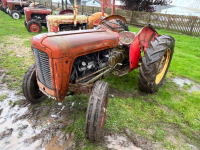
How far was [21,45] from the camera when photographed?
6.51 meters

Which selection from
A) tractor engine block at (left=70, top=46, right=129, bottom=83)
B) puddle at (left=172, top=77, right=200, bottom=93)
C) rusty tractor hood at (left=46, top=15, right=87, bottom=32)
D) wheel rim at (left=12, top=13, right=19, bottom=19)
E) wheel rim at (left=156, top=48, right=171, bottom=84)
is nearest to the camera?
tractor engine block at (left=70, top=46, right=129, bottom=83)

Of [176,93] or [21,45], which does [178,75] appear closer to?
[176,93]

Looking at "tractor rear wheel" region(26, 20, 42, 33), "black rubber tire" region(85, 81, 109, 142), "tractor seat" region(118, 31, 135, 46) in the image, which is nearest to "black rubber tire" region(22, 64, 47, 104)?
"black rubber tire" region(85, 81, 109, 142)

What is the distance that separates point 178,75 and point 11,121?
4.51 meters

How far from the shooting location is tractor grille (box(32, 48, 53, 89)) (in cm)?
214

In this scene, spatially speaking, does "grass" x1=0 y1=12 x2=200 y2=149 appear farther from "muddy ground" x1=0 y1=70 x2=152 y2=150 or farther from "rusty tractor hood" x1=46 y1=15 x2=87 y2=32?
"rusty tractor hood" x1=46 y1=15 x2=87 y2=32

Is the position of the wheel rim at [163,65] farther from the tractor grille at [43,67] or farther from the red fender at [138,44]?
the tractor grille at [43,67]

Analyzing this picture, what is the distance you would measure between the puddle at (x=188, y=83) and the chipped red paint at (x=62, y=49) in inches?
115

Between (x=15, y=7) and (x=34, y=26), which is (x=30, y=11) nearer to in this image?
(x=34, y=26)

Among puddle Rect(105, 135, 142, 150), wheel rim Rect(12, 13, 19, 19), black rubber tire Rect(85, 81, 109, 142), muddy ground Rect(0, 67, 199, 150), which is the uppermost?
wheel rim Rect(12, 13, 19, 19)

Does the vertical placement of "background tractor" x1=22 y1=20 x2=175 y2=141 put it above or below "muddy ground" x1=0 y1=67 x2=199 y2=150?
above

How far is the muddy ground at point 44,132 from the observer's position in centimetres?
220

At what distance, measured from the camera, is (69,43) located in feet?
6.95

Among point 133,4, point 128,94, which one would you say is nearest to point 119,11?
point 133,4
